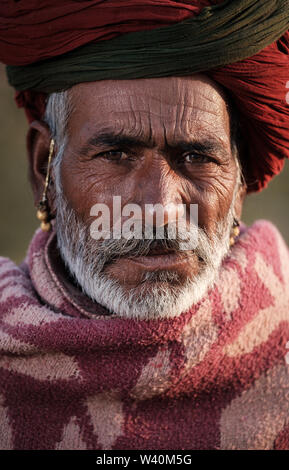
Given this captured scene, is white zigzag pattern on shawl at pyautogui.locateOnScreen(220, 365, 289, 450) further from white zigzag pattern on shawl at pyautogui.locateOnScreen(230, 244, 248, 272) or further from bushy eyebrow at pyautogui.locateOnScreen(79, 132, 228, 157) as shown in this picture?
bushy eyebrow at pyautogui.locateOnScreen(79, 132, 228, 157)

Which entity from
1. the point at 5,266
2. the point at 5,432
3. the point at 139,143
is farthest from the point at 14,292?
the point at 139,143

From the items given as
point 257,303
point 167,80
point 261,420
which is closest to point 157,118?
point 167,80

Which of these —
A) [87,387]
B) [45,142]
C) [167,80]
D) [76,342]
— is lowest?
[87,387]

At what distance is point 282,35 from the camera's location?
1.88m

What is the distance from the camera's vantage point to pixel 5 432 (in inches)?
74.3

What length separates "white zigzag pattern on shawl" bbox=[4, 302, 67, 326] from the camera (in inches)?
74.0

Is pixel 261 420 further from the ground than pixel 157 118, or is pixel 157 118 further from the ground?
pixel 157 118

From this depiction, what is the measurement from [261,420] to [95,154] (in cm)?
105

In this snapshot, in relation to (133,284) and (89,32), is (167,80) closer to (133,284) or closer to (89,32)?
(89,32)

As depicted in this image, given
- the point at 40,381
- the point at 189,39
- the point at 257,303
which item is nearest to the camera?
the point at 189,39

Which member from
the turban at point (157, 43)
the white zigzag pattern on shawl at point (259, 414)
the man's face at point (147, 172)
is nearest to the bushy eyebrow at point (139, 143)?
the man's face at point (147, 172)

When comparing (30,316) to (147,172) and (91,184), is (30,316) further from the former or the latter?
(147,172)

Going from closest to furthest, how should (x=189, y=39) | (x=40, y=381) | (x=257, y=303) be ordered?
1. (x=189, y=39)
2. (x=40, y=381)
3. (x=257, y=303)

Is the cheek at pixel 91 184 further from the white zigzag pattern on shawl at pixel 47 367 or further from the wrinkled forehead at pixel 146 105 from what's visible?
the white zigzag pattern on shawl at pixel 47 367
